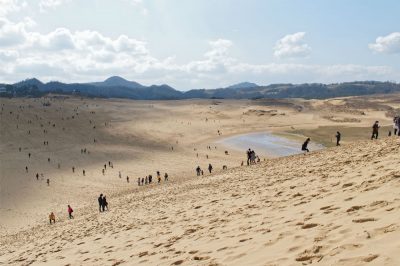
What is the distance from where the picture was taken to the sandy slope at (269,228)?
257 inches

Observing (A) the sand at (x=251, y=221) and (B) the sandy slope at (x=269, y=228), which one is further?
(A) the sand at (x=251, y=221)

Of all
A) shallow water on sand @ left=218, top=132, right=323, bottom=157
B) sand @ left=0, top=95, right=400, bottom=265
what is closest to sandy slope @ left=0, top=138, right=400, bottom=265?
sand @ left=0, top=95, right=400, bottom=265

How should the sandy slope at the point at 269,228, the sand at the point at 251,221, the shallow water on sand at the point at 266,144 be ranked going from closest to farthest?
the sandy slope at the point at 269,228
the sand at the point at 251,221
the shallow water on sand at the point at 266,144

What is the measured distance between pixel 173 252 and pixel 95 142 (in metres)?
70.7

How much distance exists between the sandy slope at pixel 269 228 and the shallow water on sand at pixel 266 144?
46776 millimetres

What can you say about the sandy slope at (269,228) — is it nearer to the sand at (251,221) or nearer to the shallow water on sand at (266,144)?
the sand at (251,221)

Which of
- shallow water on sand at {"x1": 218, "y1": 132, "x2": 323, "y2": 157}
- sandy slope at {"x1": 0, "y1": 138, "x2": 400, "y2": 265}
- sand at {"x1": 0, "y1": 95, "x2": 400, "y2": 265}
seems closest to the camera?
sandy slope at {"x1": 0, "y1": 138, "x2": 400, "y2": 265}

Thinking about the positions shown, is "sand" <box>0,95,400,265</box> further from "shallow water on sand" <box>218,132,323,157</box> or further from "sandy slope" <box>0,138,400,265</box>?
"shallow water on sand" <box>218,132,323,157</box>

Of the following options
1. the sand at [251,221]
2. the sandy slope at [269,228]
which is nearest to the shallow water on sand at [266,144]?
the sand at [251,221]

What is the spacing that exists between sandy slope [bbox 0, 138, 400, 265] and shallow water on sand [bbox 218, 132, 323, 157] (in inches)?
1842

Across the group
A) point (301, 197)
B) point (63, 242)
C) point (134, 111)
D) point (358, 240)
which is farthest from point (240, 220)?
point (134, 111)

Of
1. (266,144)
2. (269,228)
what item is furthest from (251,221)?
(266,144)

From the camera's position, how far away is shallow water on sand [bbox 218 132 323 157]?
6462 cm

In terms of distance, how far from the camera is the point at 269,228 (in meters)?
9.02
